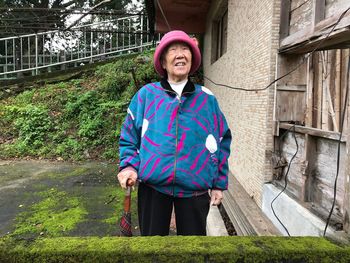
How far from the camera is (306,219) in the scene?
3.34 m

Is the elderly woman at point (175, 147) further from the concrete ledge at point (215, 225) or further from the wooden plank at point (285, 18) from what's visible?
the wooden plank at point (285, 18)

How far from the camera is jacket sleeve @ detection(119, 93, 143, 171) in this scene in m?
1.87

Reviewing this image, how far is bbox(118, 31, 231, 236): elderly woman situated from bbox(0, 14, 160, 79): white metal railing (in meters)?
13.6

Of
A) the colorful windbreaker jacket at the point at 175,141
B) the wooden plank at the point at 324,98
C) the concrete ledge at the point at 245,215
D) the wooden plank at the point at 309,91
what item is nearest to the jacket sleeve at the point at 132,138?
the colorful windbreaker jacket at the point at 175,141

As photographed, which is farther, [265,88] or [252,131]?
[252,131]

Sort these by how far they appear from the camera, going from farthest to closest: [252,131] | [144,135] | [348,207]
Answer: [252,131]
[348,207]
[144,135]

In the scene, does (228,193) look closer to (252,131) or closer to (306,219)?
(252,131)

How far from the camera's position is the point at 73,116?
11.6 m

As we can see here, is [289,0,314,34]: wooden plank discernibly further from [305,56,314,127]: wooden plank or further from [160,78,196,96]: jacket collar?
[160,78,196,96]: jacket collar

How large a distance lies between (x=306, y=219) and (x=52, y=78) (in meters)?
12.6

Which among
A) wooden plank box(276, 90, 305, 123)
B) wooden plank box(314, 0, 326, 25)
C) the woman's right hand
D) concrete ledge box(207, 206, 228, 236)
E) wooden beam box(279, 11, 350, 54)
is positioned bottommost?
concrete ledge box(207, 206, 228, 236)

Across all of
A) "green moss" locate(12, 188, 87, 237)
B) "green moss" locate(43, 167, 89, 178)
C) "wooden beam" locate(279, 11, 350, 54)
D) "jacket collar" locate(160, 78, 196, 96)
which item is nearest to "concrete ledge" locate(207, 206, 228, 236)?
"green moss" locate(12, 188, 87, 237)

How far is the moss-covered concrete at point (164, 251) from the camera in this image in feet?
4.39

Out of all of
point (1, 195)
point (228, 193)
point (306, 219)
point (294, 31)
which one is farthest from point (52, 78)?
point (306, 219)
